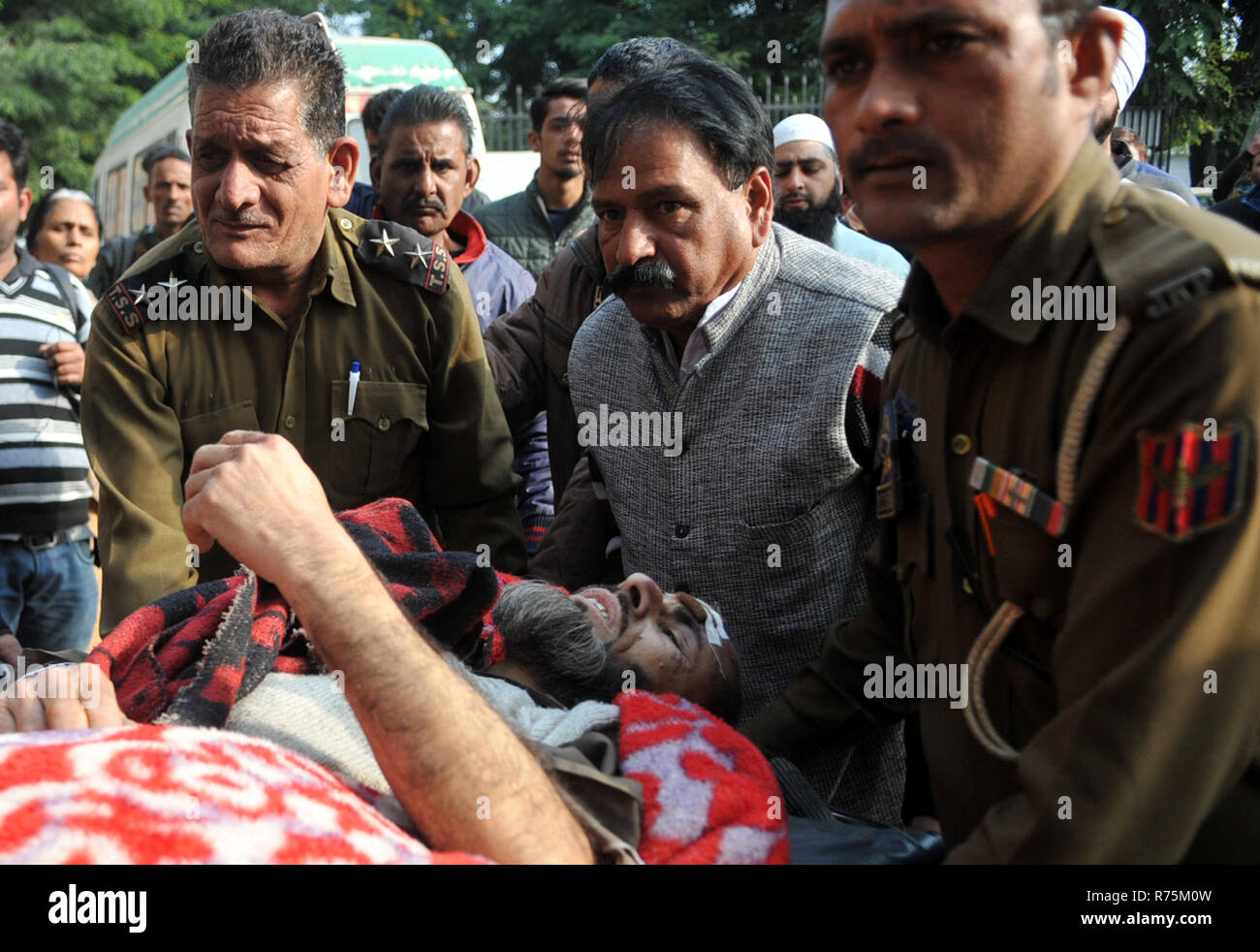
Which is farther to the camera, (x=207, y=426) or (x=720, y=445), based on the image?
(x=207, y=426)

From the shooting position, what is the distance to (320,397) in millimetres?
3072

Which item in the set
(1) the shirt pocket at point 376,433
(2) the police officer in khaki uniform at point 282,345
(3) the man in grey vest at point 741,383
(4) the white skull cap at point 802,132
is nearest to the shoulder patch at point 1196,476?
(3) the man in grey vest at point 741,383

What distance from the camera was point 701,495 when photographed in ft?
8.87

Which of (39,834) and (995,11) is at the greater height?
(995,11)

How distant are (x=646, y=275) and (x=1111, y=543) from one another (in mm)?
1468

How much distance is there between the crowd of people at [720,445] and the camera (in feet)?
4.37

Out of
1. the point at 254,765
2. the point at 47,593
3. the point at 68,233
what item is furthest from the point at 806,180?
the point at 68,233

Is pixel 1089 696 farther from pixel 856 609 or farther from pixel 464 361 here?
pixel 464 361

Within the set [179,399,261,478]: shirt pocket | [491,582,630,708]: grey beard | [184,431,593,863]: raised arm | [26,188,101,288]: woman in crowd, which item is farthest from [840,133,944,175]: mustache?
[26,188,101,288]: woman in crowd

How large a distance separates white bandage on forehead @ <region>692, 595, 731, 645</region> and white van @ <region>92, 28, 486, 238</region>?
8134mm

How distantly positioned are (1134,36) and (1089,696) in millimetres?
3303

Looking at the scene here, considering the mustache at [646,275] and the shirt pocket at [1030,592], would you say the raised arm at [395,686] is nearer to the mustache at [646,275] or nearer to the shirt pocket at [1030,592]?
the shirt pocket at [1030,592]

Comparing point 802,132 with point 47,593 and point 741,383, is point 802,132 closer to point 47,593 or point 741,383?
point 741,383

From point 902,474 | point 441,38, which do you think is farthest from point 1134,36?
point 441,38
